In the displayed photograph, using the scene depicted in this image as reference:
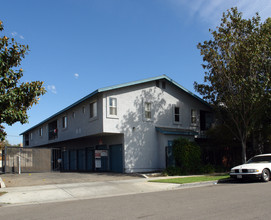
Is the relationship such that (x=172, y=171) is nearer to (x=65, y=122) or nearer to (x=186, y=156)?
(x=186, y=156)

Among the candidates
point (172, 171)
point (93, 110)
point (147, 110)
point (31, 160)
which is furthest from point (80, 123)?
point (172, 171)

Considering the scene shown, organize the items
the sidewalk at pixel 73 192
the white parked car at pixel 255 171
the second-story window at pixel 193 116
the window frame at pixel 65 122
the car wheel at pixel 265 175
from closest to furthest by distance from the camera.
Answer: the sidewalk at pixel 73 192 → the white parked car at pixel 255 171 → the car wheel at pixel 265 175 → the second-story window at pixel 193 116 → the window frame at pixel 65 122

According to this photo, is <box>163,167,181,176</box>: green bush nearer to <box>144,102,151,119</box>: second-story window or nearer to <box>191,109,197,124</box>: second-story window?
<box>144,102,151,119</box>: second-story window

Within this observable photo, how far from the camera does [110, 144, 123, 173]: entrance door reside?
21.3 m

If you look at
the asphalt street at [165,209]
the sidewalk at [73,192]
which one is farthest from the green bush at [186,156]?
the asphalt street at [165,209]

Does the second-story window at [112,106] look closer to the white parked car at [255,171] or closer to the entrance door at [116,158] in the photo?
the entrance door at [116,158]

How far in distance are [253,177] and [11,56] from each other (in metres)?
12.2

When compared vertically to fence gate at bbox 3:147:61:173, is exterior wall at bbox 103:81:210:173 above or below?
above

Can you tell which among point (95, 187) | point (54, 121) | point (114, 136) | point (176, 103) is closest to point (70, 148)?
point (54, 121)

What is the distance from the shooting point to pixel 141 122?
21859mm

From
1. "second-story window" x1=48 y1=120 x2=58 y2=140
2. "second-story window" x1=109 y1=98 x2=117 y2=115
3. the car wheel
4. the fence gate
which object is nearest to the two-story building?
"second-story window" x1=109 y1=98 x2=117 y2=115

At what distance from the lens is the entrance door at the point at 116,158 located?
70.0 ft

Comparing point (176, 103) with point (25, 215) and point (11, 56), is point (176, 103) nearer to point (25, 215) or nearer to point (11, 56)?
point (11, 56)

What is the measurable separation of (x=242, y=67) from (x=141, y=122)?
26.1 ft
